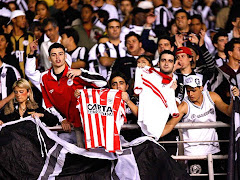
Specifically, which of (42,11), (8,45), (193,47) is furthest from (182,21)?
(8,45)

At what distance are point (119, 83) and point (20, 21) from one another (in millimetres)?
3676

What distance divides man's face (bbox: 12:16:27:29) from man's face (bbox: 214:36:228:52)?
11.7 ft

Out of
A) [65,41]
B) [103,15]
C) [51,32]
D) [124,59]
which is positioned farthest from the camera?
[103,15]

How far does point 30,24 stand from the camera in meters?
12.3

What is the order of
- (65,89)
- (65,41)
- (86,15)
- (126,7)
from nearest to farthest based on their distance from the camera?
(65,89) → (65,41) → (86,15) → (126,7)

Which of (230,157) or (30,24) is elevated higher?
(30,24)

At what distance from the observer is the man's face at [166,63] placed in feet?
29.6

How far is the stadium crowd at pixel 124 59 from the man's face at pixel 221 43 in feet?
0.06

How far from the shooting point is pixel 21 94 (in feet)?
30.1

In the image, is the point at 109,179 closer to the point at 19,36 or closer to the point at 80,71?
the point at 80,71

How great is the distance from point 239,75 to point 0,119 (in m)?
3.64

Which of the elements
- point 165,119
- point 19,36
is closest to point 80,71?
point 165,119

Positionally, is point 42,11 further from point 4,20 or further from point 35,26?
point 35,26

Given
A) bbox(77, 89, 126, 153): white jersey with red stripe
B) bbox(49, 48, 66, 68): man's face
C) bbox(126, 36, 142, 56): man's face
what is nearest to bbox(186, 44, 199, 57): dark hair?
bbox(126, 36, 142, 56): man's face
